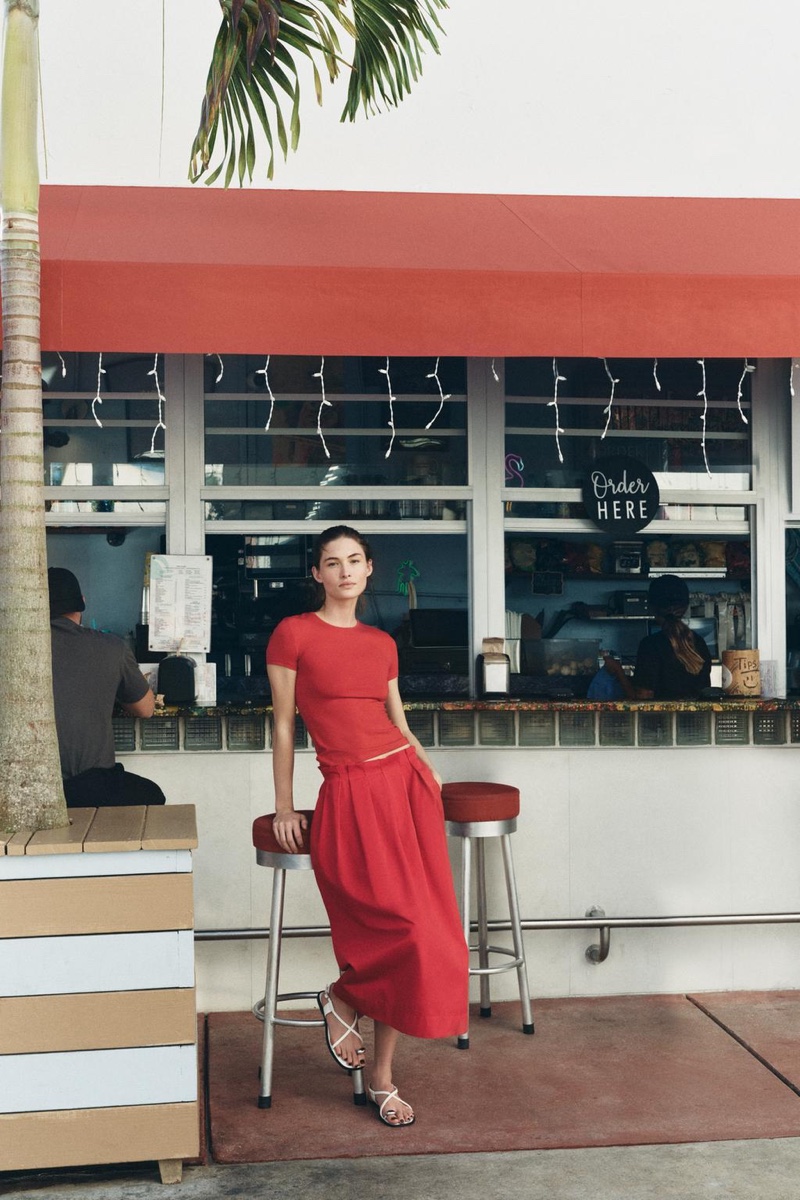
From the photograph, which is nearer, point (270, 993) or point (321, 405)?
point (270, 993)

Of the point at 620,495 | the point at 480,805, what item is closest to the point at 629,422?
the point at 620,495

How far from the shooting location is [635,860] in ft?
16.9

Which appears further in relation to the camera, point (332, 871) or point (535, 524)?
point (535, 524)

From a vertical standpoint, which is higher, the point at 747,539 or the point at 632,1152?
the point at 747,539

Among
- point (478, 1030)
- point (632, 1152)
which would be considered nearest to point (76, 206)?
point (478, 1030)

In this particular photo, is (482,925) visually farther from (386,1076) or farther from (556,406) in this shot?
(556,406)

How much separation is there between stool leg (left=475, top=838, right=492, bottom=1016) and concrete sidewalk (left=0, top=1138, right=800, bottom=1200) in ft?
3.77

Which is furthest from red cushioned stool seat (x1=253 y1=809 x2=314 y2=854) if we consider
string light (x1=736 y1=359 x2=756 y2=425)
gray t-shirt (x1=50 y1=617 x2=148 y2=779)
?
string light (x1=736 y1=359 x2=756 y2=425)

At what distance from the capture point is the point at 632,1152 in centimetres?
361

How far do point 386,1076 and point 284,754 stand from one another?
100 centimetres

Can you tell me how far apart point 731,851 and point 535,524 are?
1564 mm

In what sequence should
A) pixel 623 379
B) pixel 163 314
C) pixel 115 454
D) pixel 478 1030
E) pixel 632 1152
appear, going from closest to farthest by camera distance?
pixel 632 1152 < pixel 163 314 < pixel 478 1030 < pixel 115 454 < pixel 623 379

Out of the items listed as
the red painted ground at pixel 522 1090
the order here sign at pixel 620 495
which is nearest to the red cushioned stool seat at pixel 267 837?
the red painted ground at pixel 522 1090

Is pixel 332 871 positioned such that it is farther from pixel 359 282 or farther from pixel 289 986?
pixel 359 282
